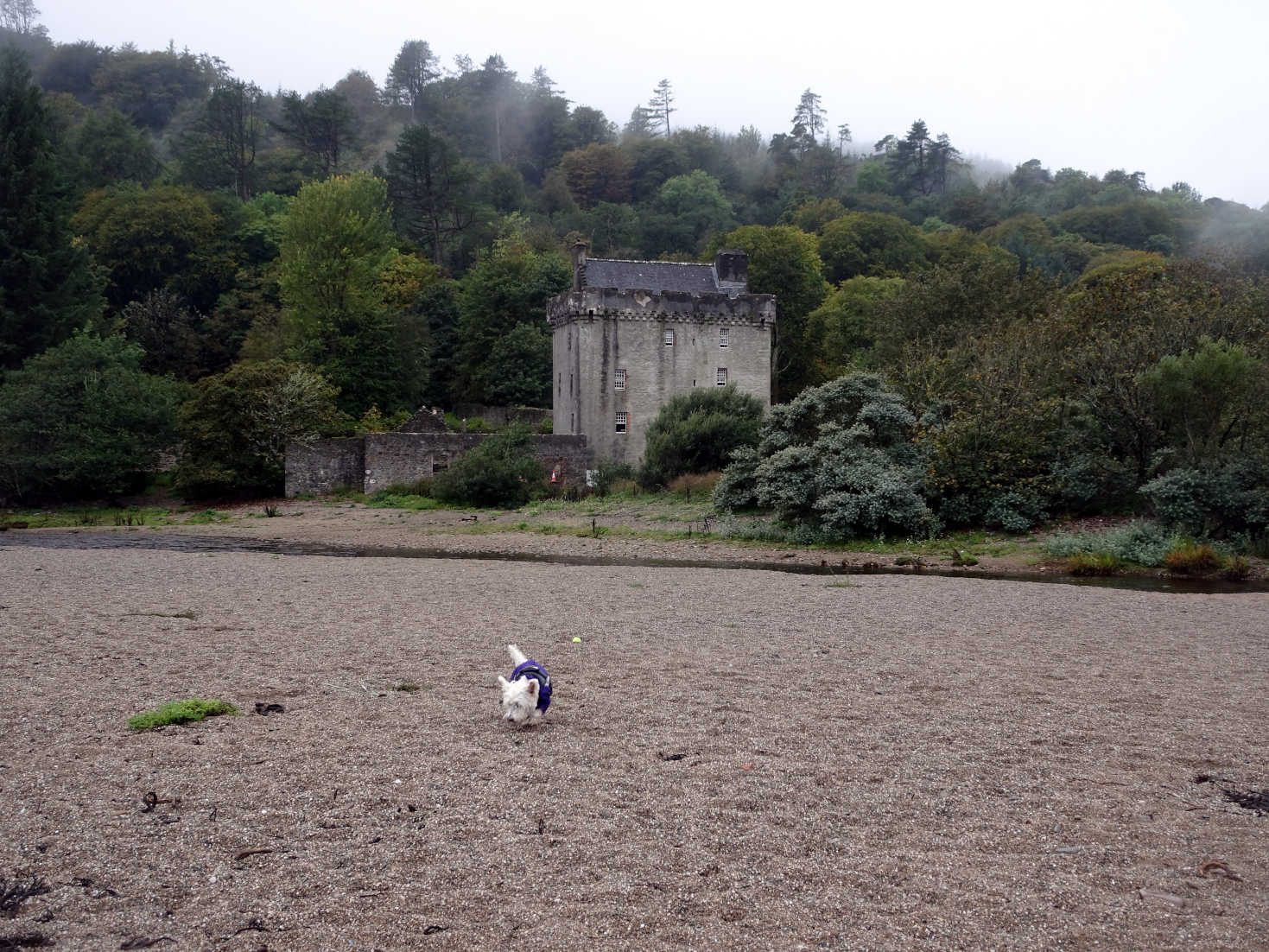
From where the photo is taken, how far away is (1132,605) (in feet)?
55.6

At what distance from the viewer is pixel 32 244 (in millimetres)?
46438

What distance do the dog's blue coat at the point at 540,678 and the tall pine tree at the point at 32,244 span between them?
44.7 metres

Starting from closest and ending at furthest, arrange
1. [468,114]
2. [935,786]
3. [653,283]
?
1. [935,786]
2. [653,283]
3. [468,114]

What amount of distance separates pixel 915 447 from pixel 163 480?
1208 inches

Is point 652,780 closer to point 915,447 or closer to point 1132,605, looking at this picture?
point 1132,605

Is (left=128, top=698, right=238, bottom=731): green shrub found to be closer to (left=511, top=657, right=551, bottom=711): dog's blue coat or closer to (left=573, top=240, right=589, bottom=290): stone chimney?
(left=511, top=657, right=551, bottom=711): dog's blue coat

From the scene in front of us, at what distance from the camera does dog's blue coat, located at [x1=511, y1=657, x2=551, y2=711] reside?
8.45m

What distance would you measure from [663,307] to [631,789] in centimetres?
A: 3948

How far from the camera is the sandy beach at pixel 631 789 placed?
5.22 meters

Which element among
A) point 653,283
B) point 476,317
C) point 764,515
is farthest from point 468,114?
point 764,515

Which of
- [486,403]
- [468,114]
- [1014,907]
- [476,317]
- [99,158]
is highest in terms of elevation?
[468,114]

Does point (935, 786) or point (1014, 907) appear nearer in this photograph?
point (1014, 907)

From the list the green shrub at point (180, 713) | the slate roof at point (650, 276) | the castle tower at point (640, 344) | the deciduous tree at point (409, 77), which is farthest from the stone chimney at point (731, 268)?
the deciduous tree at point (409, 77)

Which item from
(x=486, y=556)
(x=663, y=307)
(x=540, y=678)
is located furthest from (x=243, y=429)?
(x=540, y=678)
